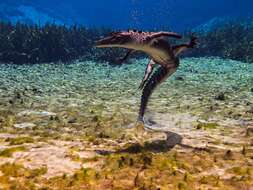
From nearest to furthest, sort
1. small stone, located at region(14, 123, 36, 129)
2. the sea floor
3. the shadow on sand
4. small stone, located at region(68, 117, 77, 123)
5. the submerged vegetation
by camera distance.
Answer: the sea floor, the shadow on sand, small stone, located at region(14, 123, 36, 129), small stone, located at region(68, 117, 77, 123), the submerged vegetation

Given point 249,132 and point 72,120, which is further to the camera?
point 72,120

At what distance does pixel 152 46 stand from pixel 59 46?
22909 mm

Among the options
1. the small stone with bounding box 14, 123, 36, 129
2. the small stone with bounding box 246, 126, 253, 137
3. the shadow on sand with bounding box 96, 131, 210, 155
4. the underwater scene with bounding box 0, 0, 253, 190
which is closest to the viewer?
the underwater scene with bounding box 0, 0, 253, 190

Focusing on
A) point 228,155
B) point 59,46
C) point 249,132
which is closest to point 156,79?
point 249,132

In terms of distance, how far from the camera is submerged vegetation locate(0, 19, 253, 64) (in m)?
27.4

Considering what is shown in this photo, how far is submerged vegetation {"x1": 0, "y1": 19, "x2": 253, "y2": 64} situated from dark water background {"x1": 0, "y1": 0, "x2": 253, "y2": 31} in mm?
40478

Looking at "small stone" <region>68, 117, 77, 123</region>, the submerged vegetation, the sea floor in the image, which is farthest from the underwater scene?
the submerged vegetation

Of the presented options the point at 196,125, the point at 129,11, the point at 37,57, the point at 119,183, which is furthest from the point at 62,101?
the point at 129,11

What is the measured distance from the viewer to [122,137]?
27.4 feet

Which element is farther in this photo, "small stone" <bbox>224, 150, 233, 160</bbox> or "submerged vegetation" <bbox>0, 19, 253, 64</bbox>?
"submerged vegetation" <bbox>0, 19, 253, 64</bbox>

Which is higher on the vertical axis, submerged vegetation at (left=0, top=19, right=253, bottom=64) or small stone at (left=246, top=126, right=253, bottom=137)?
submerged vegetation at (left=0, top=19, right=253, bottom=64)

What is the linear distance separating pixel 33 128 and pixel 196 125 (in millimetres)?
4340

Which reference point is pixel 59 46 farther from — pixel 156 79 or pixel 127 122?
pixel 156 79

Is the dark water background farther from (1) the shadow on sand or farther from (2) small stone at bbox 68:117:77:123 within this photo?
(1) the shadow on sand
